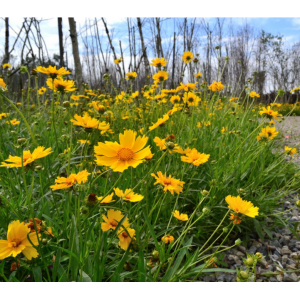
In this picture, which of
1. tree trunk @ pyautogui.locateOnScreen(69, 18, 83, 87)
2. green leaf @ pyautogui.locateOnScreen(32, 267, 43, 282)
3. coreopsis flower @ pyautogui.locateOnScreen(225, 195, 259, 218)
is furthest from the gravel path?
tree trunk @ pyautogui.locateOnScreen(69, 18, 83, 87)

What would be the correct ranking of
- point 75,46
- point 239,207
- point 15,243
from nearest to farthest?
point 15,243
point 239,207
point 75,46

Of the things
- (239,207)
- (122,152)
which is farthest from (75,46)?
(239,207)

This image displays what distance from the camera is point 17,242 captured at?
53 cm

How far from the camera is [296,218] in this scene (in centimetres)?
126

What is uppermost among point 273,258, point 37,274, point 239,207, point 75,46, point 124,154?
point 75,46

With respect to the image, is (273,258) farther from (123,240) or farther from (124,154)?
(124,154)

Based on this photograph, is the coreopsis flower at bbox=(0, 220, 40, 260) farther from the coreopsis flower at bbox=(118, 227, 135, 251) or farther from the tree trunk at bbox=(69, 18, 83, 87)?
the tree trunk at bbox=(69, 18, 83, 87)

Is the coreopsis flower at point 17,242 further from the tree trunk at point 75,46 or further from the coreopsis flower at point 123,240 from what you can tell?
the tree trunk at point 75,46

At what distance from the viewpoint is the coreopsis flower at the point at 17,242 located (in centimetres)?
51

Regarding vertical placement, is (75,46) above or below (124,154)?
above

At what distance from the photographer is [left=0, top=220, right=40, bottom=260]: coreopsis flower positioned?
507 mm
